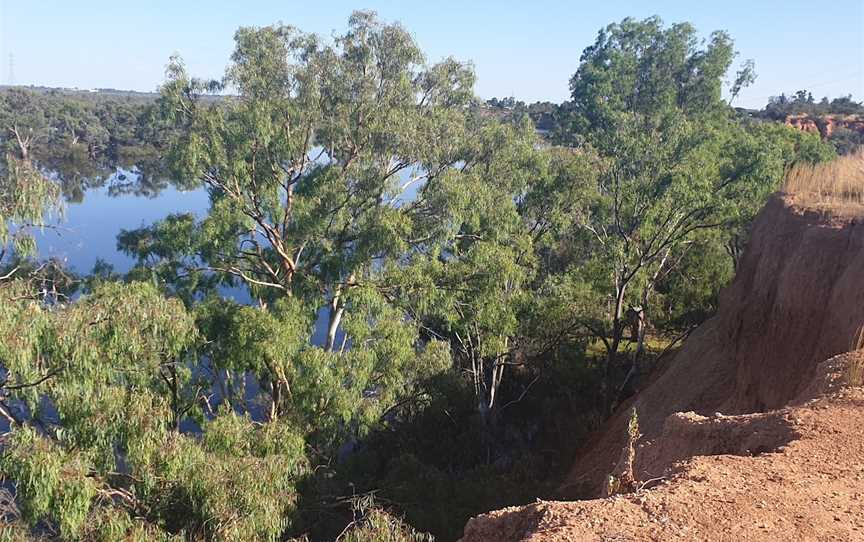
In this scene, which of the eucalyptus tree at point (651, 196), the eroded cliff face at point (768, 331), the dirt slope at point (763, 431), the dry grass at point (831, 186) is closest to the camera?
the dirt slope at point (763, 431)

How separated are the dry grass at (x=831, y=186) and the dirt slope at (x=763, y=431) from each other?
1.02 feet

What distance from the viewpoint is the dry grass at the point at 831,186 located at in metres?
10.0

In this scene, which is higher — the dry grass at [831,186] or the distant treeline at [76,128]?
the dry grass at [831,186]

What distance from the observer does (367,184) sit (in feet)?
40.8

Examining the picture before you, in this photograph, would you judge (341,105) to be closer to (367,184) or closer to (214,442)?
(367,184)

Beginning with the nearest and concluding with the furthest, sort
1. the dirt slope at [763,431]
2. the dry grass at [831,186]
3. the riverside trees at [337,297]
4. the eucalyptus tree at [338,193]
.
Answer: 1. the dirt slope at [763,431]
2. the riverside trees at [337,297]
3. the dry grass at [831,186]
4. the eucalyptus tree at [338,193]

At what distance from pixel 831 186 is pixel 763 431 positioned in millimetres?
7205

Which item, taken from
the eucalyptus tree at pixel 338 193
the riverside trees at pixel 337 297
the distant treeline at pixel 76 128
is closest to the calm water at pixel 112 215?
the distant treeline at pixel 76 128

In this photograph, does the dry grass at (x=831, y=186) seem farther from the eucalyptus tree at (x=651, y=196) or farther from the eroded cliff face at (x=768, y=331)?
the eucalyptus tree at (x=651, y=196)

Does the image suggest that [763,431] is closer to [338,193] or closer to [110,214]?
[338,193]

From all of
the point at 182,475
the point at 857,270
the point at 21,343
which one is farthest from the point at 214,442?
the point at 857,270

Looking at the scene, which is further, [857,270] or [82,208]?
[82,208]

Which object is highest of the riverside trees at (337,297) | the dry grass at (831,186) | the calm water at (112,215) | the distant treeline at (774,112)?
the distant treeline at (774,112)

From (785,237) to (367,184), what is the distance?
7.18 m
